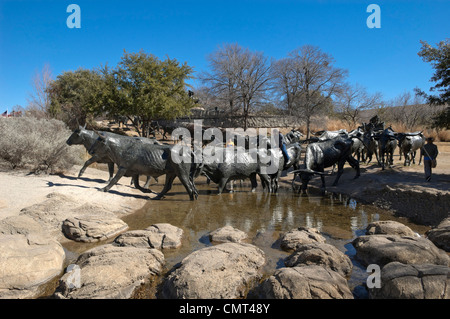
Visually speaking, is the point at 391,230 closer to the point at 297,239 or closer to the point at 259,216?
the point at 297,239

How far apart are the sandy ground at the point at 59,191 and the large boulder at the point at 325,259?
4.93 m

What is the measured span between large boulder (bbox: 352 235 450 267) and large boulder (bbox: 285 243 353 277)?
0.49m

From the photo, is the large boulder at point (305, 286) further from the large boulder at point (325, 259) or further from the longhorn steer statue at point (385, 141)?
the longhorn steer statue at point (385, 141)

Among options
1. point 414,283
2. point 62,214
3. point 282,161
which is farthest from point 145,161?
point 414,283

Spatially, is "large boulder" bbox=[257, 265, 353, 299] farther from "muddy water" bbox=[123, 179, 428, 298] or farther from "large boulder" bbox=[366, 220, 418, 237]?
"large boulder" bbox=[366, 220, 418, 237]

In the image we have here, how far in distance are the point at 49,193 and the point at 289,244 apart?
21.1 ft

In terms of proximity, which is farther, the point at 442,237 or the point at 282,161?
the point at 282,161

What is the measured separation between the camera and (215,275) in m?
3.78

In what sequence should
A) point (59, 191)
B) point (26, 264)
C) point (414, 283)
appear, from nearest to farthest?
point (414, 283)
point (26, 264)
point (59, 191)

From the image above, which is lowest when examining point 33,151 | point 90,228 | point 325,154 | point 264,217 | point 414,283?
point 264,217

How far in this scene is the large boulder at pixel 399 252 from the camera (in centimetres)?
432

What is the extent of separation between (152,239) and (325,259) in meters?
3.07

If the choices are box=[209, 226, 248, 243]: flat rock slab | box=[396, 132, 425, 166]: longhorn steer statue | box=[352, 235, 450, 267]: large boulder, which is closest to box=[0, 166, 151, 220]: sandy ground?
box=[209, 226, 248, 243]: flat rock slab

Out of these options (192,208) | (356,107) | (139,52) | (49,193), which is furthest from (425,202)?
(356,107)
